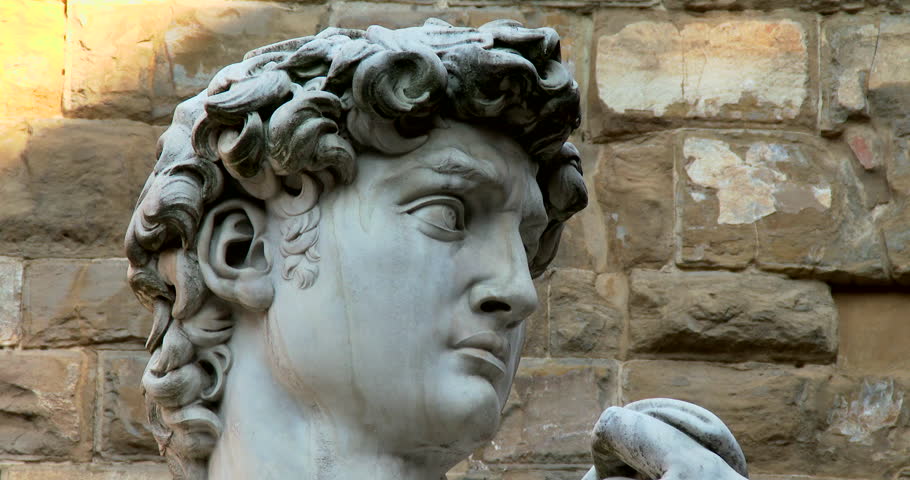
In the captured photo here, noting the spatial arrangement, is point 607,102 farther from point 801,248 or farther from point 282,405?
point 282,405

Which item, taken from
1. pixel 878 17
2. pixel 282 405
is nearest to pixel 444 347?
Answer: pixel 282 405

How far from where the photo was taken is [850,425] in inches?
189

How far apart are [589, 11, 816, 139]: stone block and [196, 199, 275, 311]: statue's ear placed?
2.28 m

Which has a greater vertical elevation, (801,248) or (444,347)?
(444,347)

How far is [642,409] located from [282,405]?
0.49m

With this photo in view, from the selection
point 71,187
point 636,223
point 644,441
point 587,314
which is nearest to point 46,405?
point 71,187

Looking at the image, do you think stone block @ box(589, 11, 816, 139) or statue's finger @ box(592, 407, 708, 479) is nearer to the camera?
statue's finger @ box(592, 407, 708, 479)

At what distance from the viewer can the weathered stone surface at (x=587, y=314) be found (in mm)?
4816

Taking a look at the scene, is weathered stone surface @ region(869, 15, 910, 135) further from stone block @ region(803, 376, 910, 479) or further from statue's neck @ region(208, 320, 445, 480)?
statue's neck @ region(208, 320, 445, 480)

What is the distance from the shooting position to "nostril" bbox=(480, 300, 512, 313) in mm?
2658

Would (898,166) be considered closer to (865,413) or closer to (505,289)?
(865,413)

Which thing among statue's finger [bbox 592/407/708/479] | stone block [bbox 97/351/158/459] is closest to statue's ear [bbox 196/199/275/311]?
statue's finger [bbox 592/407/708/479]

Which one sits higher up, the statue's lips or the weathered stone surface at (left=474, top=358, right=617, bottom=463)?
the statue's lips

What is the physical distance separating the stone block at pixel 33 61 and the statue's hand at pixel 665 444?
2.69m
